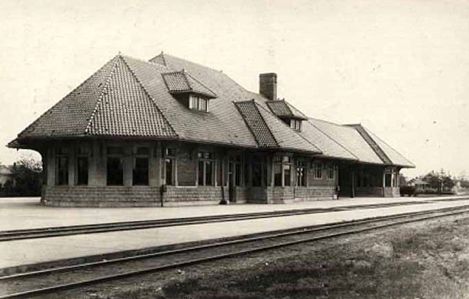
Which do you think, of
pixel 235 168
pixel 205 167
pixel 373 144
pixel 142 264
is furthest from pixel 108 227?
pixel 373 144

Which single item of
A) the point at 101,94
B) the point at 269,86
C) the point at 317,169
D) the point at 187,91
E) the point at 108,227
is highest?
the point at 269,86

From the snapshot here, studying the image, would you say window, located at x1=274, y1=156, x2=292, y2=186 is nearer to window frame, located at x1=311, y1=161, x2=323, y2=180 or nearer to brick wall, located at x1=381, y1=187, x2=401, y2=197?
window frame, located at x1=311, y1=161, x2=323, y2=180

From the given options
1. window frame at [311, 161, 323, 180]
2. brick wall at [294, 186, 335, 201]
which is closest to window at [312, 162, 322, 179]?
window frame at [311, 161, 323, 180]

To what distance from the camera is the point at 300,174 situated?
1421 inches

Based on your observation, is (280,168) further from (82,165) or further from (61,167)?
(61,167)

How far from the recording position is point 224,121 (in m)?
30.9

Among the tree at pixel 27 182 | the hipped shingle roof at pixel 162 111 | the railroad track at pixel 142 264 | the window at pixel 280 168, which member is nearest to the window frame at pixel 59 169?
the hipped shingle roof at pixel 162 111

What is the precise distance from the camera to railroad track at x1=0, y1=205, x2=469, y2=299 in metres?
7.77

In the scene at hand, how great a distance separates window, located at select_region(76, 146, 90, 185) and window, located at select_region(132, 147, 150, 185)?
2.03 m

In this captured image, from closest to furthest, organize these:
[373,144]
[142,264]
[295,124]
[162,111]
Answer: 1. [142,264]
2. [162,111]
3. [295,124]
4. [373,144]

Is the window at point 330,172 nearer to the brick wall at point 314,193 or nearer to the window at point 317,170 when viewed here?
the brick wall at point 314,193

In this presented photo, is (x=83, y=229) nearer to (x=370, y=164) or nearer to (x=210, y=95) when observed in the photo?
(x=210, y=95)

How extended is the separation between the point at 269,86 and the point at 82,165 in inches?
813

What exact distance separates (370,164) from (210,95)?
23.0m
